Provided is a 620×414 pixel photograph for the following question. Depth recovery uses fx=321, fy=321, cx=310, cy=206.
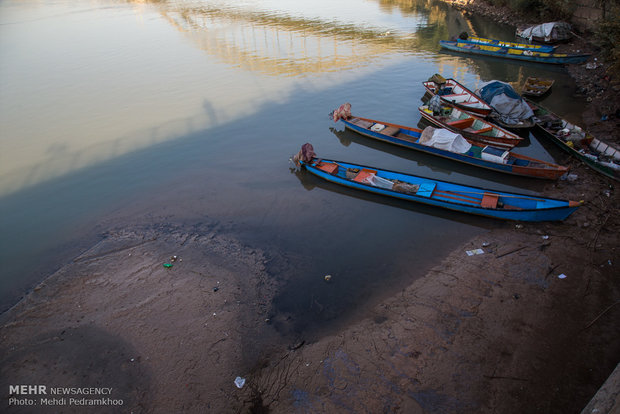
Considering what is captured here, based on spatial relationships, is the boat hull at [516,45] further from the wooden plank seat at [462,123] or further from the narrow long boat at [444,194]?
the narrow long boat at [444,194]

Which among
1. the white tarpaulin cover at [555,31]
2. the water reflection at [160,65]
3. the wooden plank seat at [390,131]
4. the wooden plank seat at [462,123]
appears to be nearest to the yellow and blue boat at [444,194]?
the wooden plank seat at [390,131]

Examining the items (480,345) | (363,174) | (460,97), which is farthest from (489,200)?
(460,97)

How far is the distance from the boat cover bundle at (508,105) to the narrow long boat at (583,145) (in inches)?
33.7

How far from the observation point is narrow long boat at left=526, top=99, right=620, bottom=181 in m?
14.1

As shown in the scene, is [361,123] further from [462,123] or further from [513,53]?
[513,53]

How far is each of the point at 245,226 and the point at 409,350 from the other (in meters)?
8.36

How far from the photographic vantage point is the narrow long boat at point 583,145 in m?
14.1

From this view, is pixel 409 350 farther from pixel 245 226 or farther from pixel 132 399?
pixel 245 226

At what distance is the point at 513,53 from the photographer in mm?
30172

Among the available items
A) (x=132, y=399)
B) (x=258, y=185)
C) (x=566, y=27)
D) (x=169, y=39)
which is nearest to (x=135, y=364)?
(x=132, y=399)

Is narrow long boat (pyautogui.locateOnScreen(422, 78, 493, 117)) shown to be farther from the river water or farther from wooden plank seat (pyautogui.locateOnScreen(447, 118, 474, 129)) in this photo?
wooden plank seat (pyautogui.locateOnScreen(447, 118, 474, 129))

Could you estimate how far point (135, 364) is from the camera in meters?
8.95

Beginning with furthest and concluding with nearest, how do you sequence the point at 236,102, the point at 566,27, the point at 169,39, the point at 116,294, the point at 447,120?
1. the point at 169,39
2. the point at 566,27
3. the point at 236,102
4. the point at 447,120
5. the point at 116,294

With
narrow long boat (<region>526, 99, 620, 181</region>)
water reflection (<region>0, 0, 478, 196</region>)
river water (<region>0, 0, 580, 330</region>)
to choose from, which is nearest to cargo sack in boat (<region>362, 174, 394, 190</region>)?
river water (<region>0, 0, 580, 330</region>)
